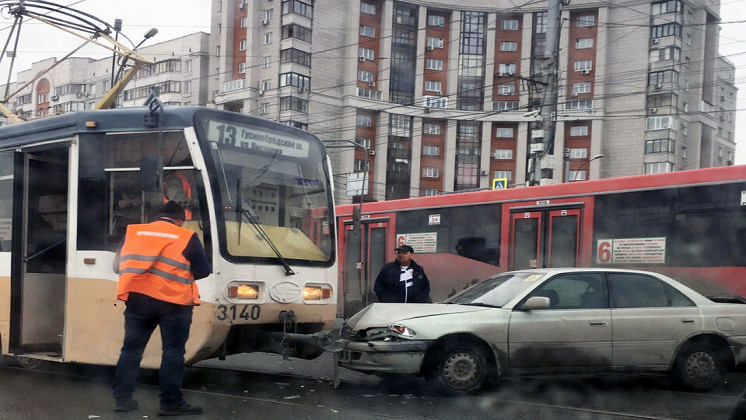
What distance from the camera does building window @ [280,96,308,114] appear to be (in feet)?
158

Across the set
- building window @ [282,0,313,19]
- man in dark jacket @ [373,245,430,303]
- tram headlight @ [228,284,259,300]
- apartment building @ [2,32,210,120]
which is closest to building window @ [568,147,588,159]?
building window @ [282,0,313,19]

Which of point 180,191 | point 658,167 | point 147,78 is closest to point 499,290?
point 180,191

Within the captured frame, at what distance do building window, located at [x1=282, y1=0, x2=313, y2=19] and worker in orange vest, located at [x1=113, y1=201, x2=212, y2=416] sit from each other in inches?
1841

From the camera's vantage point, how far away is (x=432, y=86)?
5959cm

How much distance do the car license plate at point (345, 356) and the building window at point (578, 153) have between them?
4987cm

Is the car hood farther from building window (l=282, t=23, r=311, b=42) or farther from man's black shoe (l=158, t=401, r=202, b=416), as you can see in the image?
building window (l=282, t=23, r=311, b=42)

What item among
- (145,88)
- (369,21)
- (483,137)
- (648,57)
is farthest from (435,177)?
(145,88)

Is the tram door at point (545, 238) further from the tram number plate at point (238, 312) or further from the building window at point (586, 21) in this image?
the building window at point (586, 21)

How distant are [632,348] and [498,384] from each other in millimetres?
1498

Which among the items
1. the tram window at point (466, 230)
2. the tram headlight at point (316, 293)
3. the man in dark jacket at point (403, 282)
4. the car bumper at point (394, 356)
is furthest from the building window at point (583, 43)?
the car bumper at point (394, 356)

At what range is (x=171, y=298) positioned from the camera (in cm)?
616

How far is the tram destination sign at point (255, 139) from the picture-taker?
7578 mm

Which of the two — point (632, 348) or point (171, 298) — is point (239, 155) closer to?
point (171, 298)

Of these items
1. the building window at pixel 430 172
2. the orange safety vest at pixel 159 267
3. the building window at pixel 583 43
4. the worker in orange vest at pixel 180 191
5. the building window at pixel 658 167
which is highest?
the building window at pixel 583 43
